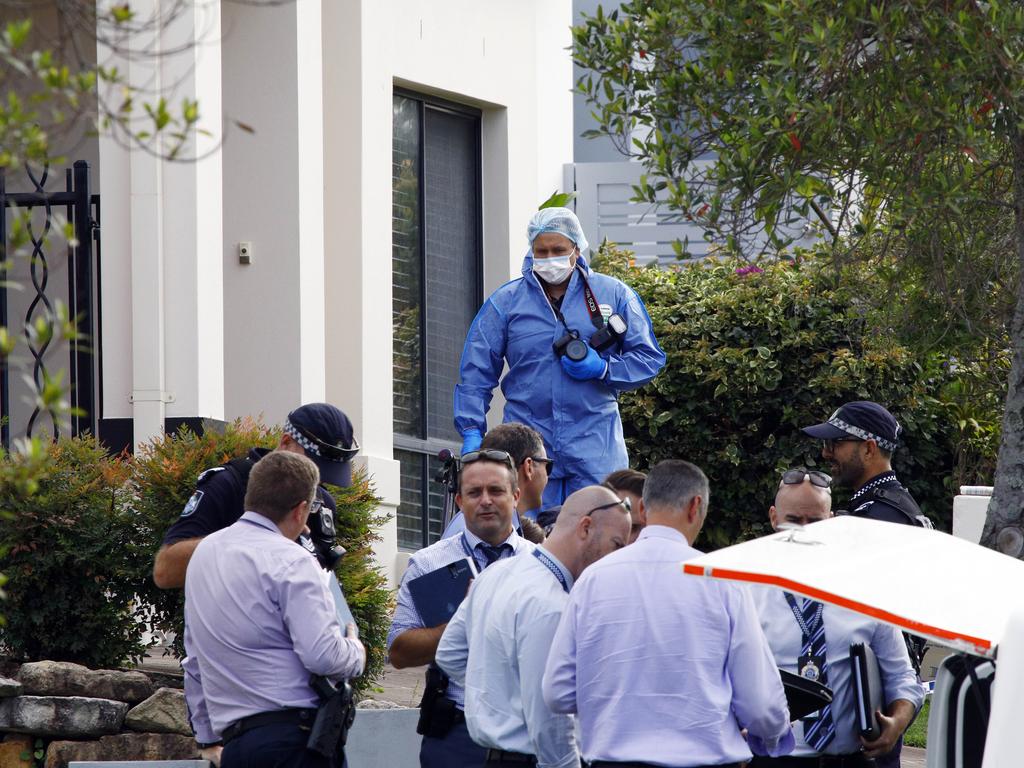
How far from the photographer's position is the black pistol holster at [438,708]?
5781 millimetres

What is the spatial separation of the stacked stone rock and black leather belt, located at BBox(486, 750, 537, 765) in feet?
7.84

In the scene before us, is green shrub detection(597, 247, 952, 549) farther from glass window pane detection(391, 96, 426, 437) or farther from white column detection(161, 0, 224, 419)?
white column detection(161, 0, 224, 419)

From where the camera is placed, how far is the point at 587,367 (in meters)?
8.25

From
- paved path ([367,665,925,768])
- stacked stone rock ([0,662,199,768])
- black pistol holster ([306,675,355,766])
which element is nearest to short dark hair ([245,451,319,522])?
black pistol holster ([306,675,355,766])

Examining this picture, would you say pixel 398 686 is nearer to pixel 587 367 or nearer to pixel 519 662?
pixel 587 367

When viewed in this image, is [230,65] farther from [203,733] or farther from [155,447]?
[203,733]

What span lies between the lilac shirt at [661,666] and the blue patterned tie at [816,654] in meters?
0.82

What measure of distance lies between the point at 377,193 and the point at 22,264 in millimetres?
2502

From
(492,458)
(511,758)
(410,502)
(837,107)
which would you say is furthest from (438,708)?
(410,502)

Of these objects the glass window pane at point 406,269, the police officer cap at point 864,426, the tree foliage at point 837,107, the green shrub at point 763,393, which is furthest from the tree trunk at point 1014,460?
the glass window pane at point 406,269

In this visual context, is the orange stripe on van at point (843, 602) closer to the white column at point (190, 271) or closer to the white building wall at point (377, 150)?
the white column at point (190, 271)

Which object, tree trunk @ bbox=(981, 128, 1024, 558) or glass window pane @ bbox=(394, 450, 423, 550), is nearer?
tree trunk @ bbox=(981, 128, 1024, 558)

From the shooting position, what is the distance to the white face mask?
8.43 meters

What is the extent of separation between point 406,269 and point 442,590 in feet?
21.3
